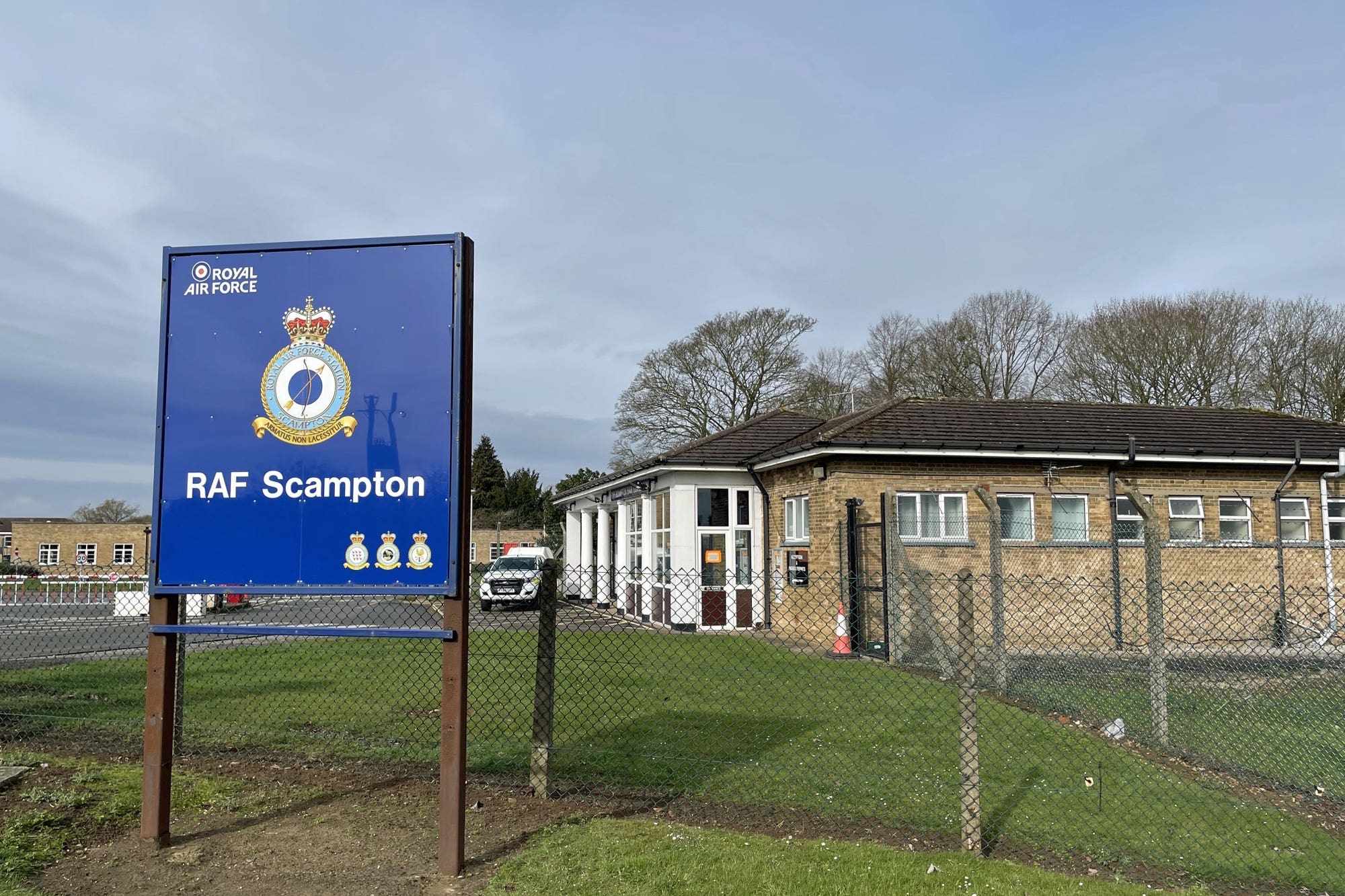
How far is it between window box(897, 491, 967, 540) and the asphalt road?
5.10 metres

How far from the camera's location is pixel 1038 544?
1491 centimetres

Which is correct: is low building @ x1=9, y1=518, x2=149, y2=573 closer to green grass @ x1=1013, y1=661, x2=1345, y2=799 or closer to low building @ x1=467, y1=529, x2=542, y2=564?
low building @ x1=467, y1=529, x2=542, y2=564

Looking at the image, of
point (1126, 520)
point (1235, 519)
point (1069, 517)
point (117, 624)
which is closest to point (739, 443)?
point (1069, 517)

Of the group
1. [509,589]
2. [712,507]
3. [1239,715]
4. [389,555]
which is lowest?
[1239,715]

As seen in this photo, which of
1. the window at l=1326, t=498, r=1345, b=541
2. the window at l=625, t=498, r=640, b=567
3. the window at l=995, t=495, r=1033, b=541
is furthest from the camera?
the window at l=625, t=498, r=640, b=567

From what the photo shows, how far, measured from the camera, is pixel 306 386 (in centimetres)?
501

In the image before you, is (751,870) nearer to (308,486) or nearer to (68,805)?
(308,486)

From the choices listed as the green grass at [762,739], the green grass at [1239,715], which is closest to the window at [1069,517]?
the green grass at [1239,715]

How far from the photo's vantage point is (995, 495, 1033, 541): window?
53.2 ft

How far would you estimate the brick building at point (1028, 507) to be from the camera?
15.4 metres

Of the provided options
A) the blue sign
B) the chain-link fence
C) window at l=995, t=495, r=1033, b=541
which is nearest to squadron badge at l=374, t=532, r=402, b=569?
the blue sign

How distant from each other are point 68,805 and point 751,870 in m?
3.92

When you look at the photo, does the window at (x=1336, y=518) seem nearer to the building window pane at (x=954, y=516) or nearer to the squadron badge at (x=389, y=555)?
the building window pane at (x=954, y=516)

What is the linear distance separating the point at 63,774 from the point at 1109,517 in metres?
15.5
